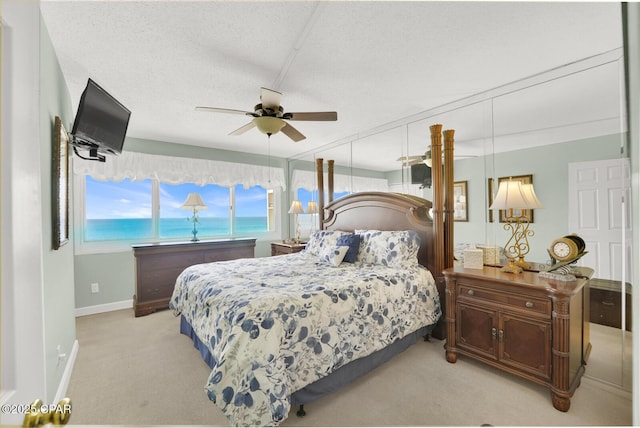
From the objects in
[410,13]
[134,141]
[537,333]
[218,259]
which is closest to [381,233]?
[537,333]

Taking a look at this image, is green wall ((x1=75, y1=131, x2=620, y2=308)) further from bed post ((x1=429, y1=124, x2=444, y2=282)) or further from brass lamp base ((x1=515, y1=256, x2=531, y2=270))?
bed post ((x1=429, y1=124, x2=444, y2=282))

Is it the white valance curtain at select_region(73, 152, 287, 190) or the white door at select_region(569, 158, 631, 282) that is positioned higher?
the white valance curtain at select_region(73, 152, 287, 190)

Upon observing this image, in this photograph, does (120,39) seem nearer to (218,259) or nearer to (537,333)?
(218,259)

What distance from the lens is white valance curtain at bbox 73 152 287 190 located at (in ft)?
12.4

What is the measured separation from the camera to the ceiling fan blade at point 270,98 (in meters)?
2.11

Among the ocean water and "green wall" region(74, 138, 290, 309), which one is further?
the ocean water

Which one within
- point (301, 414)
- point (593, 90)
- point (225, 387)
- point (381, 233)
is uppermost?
point (593, 90)

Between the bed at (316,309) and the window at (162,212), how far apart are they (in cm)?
198

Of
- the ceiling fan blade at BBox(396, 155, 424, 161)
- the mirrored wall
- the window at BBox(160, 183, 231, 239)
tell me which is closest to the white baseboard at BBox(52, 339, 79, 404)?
the window at BBox(160, 183, 231, 239)

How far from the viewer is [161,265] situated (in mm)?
3803

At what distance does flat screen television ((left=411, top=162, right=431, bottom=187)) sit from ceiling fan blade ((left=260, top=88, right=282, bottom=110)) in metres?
2.05

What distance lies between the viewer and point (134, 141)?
4.05 metres

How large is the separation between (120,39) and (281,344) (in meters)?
2.32

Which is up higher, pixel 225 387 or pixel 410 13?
pixel 410 13
